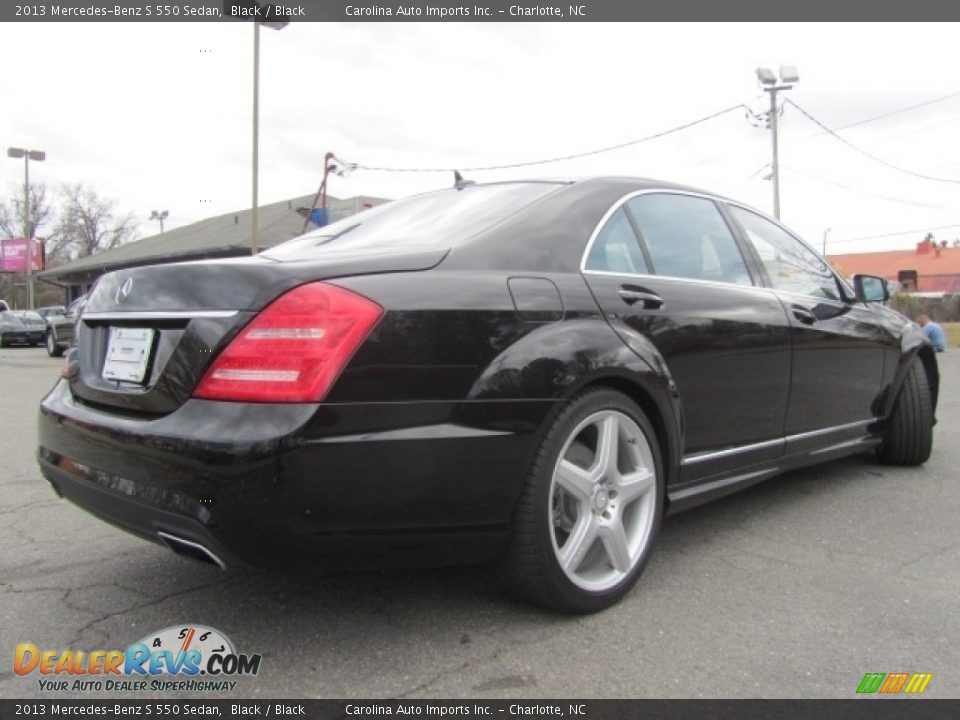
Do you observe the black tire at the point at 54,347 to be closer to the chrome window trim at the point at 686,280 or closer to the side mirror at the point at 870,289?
the side mirror at the point at 870,289

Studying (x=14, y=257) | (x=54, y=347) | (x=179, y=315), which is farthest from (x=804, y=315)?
(x=14, y=257)

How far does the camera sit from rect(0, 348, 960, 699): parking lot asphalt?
83.5 inches

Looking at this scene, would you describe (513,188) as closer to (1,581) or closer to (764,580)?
(764,580)

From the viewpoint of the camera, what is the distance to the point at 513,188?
309 cm

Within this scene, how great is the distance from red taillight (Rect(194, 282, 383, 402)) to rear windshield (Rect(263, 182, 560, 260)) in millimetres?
471

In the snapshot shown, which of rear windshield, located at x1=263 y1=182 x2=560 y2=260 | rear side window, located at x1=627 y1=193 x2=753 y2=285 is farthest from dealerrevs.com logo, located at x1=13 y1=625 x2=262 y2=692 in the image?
rear side window, located at x1=627 y1=193 x2=753 y2=285

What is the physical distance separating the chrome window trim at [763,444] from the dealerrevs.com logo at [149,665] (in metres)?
1.74

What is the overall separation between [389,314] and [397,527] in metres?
0.59

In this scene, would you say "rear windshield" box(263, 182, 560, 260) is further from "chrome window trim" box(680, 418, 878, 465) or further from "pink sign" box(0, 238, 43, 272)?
"pink sign" box(0, 238, 43, 272)

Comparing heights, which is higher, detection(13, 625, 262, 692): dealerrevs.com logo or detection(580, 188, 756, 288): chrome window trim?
detection(580, 188, 756, 288): chrome window trim

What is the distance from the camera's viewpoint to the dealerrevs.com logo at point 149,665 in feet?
6.90

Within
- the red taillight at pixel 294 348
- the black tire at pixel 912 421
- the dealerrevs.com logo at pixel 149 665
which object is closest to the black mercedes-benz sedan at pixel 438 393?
the red taillight at pixel 294 348

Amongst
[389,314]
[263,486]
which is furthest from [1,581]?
[389,314]

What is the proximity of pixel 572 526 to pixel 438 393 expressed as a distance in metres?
0.74
